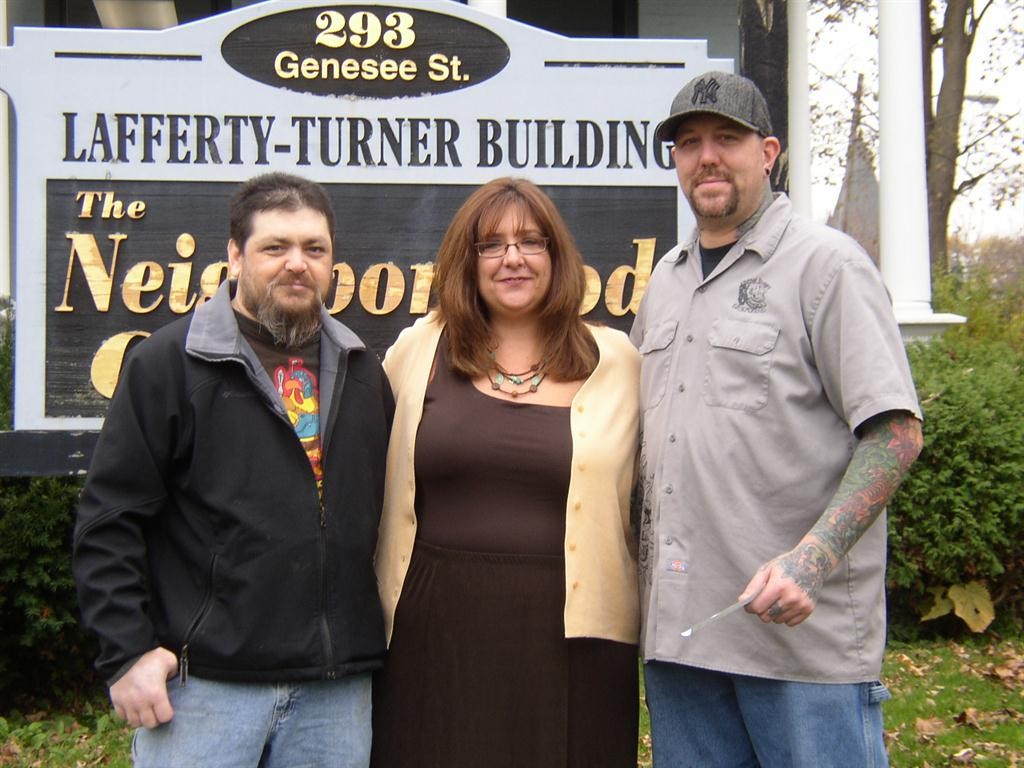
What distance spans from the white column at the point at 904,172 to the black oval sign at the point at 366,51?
5.62 metres

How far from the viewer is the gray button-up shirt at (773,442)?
2391 mm

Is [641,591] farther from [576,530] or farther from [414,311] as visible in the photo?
[414,311]

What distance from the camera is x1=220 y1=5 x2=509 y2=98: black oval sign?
3.94 metres

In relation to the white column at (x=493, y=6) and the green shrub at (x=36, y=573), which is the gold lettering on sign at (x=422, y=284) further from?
the white column at (x=493, y=6)

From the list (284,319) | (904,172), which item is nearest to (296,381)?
(284,319)

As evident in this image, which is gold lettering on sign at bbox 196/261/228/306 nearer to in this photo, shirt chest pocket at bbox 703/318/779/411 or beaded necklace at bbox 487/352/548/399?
beaded necklace at bbox 487/352/548/399

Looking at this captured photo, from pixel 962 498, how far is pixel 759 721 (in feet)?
12.9

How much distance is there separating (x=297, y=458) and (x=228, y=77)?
6.46ft

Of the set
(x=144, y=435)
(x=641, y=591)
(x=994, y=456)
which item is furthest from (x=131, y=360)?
(x=994, y=456)

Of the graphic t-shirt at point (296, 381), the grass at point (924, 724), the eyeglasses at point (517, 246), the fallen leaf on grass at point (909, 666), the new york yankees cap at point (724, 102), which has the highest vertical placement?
the new york yankees cap at point (724, 102)

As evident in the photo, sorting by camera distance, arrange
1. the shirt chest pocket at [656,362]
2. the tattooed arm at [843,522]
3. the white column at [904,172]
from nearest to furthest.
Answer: the tattooed arm at [843,522]
the shirt chest pocket at [656,362]
the white column at [904,172]

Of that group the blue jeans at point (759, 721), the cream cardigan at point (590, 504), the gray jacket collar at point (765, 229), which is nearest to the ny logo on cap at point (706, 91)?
the gray jacket collar at point (765, 229)

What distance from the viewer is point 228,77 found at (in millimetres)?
3908

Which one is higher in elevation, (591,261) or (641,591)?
(591,261)
